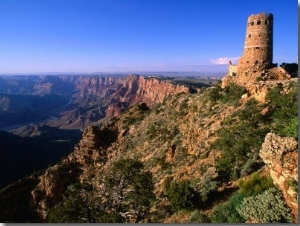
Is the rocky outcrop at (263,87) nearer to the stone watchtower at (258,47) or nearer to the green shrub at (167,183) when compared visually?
the stone watchtower at (258,47)

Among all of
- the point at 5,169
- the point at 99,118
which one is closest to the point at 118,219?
the point at 5,169

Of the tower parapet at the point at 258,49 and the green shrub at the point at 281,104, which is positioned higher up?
the tower parapet at the point at 258,49

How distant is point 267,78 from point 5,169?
6089 cm

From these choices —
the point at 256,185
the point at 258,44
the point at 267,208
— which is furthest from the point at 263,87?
the point at 267,208

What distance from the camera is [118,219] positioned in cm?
1102

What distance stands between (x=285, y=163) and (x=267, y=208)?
1419mm

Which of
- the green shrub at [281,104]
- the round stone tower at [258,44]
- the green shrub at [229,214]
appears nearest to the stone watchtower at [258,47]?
the round stone tower at [258,44]

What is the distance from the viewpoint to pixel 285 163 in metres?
6.63

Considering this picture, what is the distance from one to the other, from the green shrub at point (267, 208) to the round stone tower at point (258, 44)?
53.7 feet

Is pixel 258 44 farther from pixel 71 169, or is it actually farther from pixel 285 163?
pixel 71 169

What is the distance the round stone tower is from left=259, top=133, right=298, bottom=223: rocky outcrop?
1666 centimetres

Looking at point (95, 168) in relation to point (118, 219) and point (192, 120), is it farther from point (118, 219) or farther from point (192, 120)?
point (118, 219)

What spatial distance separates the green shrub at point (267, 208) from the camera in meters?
7.07

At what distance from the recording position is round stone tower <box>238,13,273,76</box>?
71.5 ft
